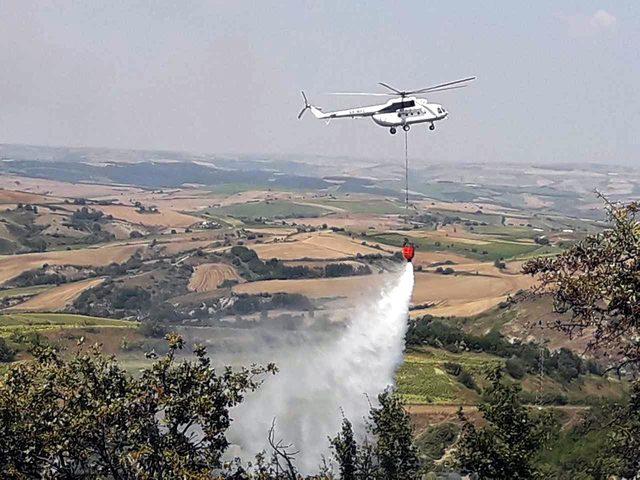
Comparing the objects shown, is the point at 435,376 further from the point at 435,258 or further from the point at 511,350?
the point at 435,258

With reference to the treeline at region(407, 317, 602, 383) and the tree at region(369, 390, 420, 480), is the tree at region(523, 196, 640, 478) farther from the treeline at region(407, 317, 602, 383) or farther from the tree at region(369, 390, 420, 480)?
the treeline at region(407, 317, 602, 383)

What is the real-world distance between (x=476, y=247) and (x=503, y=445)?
14449 cm

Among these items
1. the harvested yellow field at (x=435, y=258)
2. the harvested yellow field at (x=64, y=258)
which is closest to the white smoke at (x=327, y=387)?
the harvested yellow field at (x=435, y=258)

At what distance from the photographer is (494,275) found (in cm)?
13325

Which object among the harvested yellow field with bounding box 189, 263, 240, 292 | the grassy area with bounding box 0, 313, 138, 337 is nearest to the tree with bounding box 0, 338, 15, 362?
the grassy area with bounding box 0, 313, 138, 337

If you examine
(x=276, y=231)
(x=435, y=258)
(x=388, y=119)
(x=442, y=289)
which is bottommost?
(x=442, y=289)

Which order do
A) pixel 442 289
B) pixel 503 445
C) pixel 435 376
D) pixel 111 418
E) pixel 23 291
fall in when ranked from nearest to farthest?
pixel 111 418 < pixel 503 445 < pixel 435 376 < pixel 442 289 < pixel 23 291

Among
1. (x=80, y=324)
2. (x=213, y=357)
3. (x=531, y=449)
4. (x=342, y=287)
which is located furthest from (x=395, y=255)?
(x=531, y=449)

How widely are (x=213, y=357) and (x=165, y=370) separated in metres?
46.7

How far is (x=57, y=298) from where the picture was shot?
122625 millimetres

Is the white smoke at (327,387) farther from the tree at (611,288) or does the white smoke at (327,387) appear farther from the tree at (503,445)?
the tree at (611,288)

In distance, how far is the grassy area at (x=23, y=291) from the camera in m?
126

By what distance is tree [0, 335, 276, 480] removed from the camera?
2219cm

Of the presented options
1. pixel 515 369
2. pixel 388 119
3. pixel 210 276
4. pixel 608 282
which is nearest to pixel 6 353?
pixel 388 119
